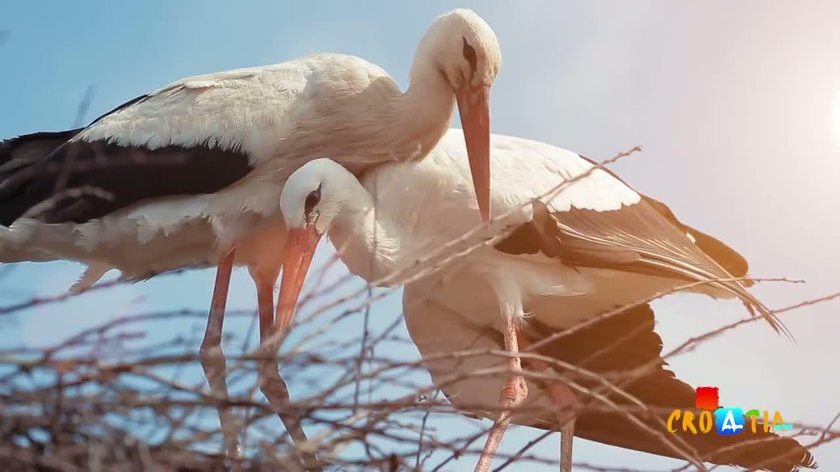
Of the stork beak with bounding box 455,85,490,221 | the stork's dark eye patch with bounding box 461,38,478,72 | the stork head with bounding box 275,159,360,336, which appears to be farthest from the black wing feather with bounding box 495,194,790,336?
the stork head with bounding box 275,159,360,336

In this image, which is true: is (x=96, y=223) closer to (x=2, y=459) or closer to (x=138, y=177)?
(x=138, y=177)

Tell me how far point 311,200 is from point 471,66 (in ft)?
2.40

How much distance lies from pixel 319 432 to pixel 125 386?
1.19 ft

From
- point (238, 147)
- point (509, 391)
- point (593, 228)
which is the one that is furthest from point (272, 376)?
point (593, 228)

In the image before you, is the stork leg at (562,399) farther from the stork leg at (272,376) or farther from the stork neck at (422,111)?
the stork leg at (272,376)

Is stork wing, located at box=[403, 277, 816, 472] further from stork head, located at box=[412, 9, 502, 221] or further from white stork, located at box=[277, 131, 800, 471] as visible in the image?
stork head, located at box=[412, 9, 502, 221]

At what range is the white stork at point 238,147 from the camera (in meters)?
4.29

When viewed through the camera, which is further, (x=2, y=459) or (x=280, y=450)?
(x=280, y=450)

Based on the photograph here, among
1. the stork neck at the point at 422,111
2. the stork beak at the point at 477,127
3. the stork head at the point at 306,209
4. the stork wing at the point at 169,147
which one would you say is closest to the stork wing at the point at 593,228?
the stork beak at the point at 477,127

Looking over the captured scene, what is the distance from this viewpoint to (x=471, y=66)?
169 inches

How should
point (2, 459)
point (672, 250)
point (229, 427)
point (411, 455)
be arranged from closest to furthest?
point (2, 459) < point (229, 427) < point (411, 455) < point (672, 250)

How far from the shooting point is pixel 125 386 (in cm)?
210

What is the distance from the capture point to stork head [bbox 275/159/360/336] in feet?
13.5

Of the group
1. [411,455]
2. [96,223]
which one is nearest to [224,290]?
[96,223]
